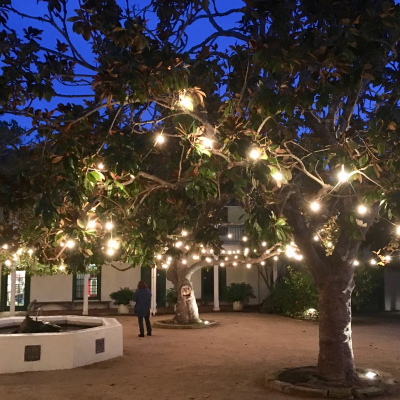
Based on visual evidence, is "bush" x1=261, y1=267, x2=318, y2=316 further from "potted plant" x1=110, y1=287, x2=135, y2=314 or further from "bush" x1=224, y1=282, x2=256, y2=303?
"potted plant" x1=110, y1=287, x2=135, y2=314

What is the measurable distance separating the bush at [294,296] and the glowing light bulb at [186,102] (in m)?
14.0

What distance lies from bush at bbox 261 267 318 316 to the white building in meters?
2.90

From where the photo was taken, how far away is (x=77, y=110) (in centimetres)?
722

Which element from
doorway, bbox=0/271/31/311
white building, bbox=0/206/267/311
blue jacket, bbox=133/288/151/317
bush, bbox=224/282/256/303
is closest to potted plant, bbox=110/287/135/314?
white building, bbox=0/206/267/311

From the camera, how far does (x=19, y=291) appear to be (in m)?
Answer: 23.6

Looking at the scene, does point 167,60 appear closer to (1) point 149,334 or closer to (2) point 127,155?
(2) point 127,155

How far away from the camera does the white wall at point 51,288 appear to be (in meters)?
23.7

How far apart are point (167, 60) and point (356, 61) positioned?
2806 mm

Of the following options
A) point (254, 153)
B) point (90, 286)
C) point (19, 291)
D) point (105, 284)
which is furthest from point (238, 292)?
point (254, 153)

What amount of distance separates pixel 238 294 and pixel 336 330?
1575 cm

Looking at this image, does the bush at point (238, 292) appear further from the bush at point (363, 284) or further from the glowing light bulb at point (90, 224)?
the glowing light bulb at point (90, 224)

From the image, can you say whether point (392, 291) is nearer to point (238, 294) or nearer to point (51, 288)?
point (238, 294)

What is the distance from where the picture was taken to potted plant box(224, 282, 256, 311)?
24094mm

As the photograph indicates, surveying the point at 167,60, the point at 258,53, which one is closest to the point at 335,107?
the point at 258,53
